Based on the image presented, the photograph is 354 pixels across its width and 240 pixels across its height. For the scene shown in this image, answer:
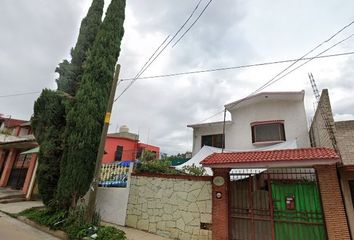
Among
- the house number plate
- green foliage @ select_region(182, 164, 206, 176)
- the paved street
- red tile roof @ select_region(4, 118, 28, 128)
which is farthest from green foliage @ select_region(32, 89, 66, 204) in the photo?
red tile roof @ select_region(4, 118, 28, 128)

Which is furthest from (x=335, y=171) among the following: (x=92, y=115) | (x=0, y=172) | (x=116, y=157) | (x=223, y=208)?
(x=0, y=172)

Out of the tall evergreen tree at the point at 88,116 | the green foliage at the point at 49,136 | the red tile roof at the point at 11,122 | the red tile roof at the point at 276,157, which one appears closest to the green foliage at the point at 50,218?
the tall evergreen tree at the point at 88,116

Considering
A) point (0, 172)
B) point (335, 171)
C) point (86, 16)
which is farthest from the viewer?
point (0, 172)

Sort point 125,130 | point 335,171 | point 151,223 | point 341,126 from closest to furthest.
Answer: point 335,171, point 341,126, point 151,223, point 125,130

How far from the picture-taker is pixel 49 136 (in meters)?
9.38

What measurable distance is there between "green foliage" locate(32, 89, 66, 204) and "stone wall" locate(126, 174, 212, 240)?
3450 mm

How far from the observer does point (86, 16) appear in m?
11.3

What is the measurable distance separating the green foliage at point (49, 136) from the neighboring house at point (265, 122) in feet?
34.6

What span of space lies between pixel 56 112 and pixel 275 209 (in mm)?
9693

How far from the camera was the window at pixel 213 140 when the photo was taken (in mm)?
16417

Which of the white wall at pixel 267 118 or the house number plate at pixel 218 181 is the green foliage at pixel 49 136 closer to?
the house number plate at pixel 218 181

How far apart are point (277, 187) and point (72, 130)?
8082mm

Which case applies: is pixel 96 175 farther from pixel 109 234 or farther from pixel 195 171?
pixel 195 171

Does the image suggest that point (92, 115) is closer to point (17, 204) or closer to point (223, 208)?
point (223, 208)
